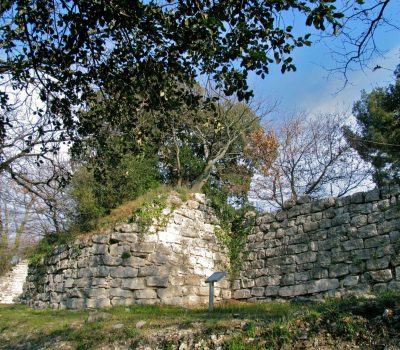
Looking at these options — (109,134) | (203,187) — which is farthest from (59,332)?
(203,187)

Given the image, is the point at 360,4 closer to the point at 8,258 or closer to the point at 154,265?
the point at 154,265

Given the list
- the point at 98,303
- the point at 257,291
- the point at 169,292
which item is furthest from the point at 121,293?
the point at 257,291

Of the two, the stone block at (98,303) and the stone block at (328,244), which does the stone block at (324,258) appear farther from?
the stone block at (98,303)

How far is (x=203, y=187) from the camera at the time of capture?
54.4ft

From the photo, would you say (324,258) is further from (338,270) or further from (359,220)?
(359,220)

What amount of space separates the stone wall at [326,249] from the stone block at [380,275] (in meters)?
0.02

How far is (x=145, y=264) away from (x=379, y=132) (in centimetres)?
1383

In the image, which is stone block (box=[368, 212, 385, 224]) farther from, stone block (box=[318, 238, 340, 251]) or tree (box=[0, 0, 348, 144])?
tree (box=[0, 0, 348, 144])

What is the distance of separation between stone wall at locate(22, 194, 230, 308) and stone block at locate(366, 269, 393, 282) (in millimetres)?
3907

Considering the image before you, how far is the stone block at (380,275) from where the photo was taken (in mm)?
9062

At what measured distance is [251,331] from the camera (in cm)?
495

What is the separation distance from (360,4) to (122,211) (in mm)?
8441

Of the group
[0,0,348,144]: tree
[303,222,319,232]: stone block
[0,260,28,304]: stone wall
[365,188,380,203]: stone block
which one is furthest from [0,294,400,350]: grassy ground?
[0,260,28,304]: stone wall

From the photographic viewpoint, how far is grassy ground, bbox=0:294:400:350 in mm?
4270
